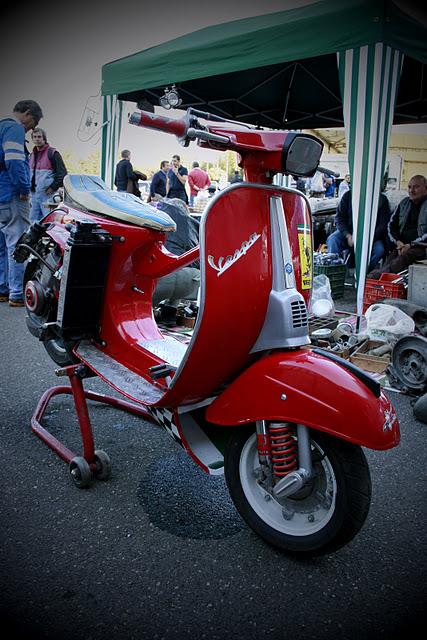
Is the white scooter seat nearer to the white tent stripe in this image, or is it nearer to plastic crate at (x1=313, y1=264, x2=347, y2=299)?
plastic crate at (x1=313, y1=264, x2=347, y2=299)

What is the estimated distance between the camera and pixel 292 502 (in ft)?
5.65

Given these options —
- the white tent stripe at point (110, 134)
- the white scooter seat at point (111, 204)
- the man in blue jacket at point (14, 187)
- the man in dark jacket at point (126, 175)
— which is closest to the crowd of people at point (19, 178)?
the man in blue jacket at point (14, 187)

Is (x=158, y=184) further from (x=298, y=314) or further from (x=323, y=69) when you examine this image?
(x=298, y=314)

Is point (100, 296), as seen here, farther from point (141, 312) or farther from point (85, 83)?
point (85, 83)

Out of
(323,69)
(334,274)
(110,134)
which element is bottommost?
(334,274)

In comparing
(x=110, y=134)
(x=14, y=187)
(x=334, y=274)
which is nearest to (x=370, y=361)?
(x=334, y=274)

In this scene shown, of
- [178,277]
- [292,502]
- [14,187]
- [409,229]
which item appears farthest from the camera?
[409,229]

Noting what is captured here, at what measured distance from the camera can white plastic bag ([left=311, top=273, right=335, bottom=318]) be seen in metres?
4.61

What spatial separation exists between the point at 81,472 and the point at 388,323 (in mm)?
2784

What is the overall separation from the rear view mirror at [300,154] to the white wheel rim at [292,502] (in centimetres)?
94

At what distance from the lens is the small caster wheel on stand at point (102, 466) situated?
2133 millimetres

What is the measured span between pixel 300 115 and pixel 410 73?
2333mm

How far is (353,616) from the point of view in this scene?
149 centimetres

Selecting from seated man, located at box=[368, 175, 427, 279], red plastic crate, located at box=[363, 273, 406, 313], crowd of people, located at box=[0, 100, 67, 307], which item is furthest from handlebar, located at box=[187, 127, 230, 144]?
seated man, located at box=[368, 175, 427, 279]
